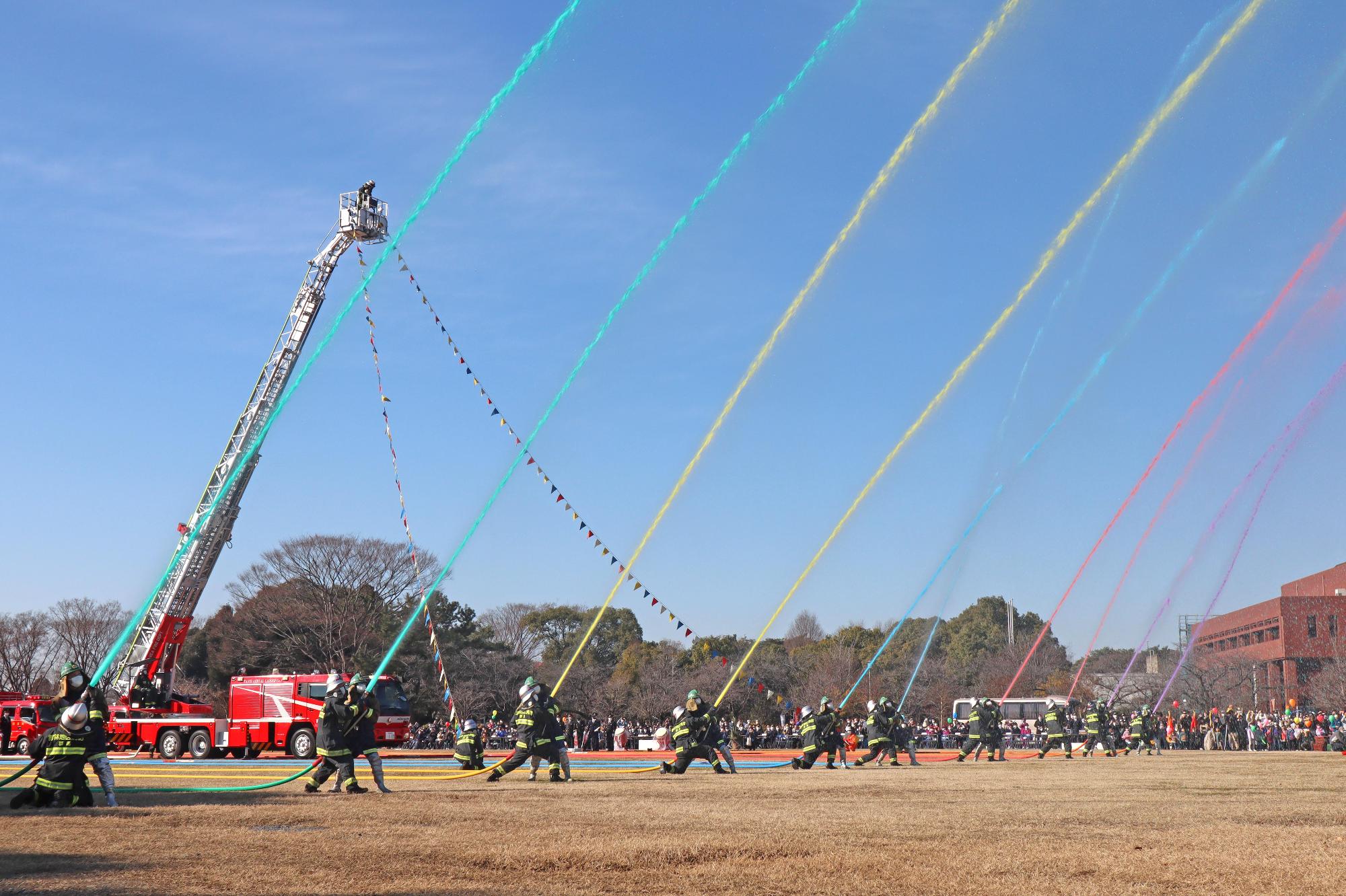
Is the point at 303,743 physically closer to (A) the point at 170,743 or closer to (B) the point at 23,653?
(A) the point at 170,743

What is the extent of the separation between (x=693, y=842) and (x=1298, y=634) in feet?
318

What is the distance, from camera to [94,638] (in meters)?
86.9

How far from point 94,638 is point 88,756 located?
76.5m

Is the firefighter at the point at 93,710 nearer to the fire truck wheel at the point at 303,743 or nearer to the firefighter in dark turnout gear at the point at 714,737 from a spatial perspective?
the firefighter in dark turnout gear at the point at 714,737

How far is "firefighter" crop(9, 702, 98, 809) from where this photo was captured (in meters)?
17.8

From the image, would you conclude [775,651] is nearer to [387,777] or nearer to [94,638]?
[94,638]

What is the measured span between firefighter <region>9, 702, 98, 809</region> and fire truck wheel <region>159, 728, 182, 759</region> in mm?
27429

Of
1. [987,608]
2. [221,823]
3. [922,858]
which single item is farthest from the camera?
[987,608]

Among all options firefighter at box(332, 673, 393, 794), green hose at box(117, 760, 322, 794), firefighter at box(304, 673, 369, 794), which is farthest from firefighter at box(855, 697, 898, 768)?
green hose at box(117, 760, 322, 794)

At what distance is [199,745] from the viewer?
43812mm

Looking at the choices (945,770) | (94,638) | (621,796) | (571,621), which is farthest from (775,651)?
(621,796)

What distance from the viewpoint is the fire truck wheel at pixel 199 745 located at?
144 ft

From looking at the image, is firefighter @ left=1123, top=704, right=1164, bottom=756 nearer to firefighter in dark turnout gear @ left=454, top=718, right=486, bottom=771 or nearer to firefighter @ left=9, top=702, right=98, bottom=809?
firefighter in dark turnout gear @ left=454, top=718, right=486, bottom=771

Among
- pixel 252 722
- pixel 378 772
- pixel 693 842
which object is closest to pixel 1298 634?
pixel 252 722
